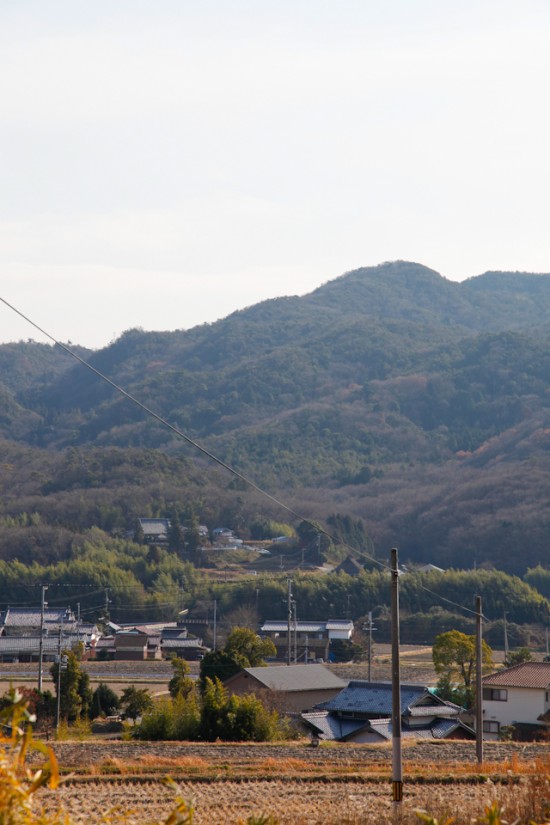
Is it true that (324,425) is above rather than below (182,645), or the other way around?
above

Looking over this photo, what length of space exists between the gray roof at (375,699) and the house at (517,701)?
1.46 m

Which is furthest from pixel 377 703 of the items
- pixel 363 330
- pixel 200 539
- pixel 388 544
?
pixel 363 330

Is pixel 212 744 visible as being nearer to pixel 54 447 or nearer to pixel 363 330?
pixel 54 447

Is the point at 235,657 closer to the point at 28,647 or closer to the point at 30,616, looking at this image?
the point at 28,647

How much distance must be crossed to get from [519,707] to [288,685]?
5.57m

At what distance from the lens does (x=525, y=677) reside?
25.8m

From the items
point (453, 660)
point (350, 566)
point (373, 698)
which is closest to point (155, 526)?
point (350, 566)

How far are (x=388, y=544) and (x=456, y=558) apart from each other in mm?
7815

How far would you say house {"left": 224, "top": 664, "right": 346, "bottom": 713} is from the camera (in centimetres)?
2603

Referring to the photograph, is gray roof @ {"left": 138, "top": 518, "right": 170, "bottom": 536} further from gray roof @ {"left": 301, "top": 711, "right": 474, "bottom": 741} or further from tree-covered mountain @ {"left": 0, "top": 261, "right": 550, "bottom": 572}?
gray roof @ {"left": 301, "top": 711, "right": 474, "bottom": 741}

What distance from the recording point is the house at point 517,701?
25.2m

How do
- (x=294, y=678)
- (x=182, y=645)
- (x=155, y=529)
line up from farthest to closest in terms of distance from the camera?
(x=155, y=529)
(x=182, y=645)
(x=294, y=678)

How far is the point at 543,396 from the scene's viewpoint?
13025 centimetres

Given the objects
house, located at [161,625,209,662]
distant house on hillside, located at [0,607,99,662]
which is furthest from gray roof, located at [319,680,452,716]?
house, located at [161,625,209,662]
